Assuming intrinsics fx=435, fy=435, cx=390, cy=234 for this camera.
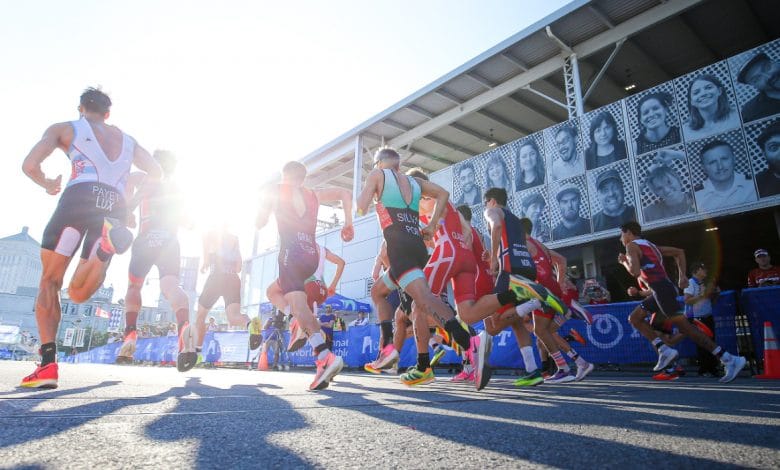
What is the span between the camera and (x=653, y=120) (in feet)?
39.8

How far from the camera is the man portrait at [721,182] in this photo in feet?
34.1

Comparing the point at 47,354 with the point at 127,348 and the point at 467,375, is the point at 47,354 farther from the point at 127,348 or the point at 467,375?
the point at 467,375

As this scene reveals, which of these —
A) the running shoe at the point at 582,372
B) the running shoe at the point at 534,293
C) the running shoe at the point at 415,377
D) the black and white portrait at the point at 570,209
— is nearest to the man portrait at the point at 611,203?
the black and white portrait at the point at 570,209

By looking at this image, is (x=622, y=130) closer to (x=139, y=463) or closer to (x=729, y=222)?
(x=729, y=222)

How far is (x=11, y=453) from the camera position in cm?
109

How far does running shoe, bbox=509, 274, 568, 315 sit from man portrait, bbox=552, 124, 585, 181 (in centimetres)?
1041

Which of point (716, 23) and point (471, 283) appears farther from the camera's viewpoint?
point (716, 23)

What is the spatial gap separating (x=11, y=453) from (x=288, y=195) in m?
3.12

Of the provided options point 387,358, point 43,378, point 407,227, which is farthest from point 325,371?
point 43,378

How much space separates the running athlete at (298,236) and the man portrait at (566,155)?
10905 millimetres

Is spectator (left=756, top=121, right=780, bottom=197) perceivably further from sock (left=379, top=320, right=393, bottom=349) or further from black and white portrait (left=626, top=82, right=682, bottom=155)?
sock (left=379, top=320, right=393, bottom=349)

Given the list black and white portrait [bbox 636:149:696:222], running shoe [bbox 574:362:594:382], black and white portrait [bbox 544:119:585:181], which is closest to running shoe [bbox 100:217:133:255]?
running shoe [bbox 574:362:594:382]

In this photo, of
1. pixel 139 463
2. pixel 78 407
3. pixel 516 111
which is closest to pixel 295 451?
pixel 139 463

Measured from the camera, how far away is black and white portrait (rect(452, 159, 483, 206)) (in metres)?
15.6
